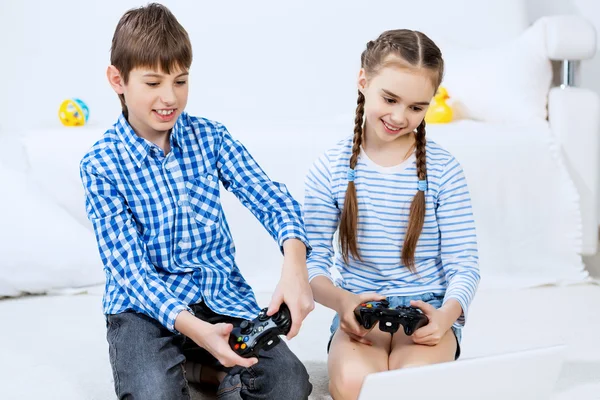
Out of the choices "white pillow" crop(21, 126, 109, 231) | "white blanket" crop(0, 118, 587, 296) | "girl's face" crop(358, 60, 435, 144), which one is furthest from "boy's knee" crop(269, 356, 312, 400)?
"white pillow" crop(21, 126, 109, 231)

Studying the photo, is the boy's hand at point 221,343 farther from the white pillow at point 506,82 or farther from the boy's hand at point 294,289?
the white pillow at point 506,82

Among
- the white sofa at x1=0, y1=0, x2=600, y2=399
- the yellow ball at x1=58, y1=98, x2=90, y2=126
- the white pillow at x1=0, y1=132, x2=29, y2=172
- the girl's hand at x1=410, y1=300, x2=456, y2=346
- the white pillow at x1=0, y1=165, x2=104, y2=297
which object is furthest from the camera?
the yellow ball at x1=58, y1=98, x2=90, y2=126

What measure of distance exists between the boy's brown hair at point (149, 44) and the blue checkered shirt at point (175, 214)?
10 centimetres

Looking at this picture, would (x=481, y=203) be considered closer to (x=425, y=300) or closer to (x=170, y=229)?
(x=425, y=300)

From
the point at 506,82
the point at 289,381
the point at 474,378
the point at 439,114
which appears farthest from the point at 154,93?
the point at 506,82

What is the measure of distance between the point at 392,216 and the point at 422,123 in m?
0.15

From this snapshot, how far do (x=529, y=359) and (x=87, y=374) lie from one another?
0.77m

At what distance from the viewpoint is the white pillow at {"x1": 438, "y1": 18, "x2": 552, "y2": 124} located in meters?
2.02

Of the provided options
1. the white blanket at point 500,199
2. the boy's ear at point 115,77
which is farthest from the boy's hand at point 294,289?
the white blanket at point 500,199

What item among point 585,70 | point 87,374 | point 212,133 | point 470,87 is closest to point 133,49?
point 212,133

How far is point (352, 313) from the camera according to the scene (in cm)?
115

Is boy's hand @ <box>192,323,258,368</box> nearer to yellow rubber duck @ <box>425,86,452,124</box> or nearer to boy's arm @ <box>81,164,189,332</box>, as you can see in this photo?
boy's arm @ <box>81,164,189,332</box>

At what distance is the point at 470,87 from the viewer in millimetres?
2105

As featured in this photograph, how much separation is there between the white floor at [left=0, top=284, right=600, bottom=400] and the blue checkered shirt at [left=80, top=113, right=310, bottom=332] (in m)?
0.24
